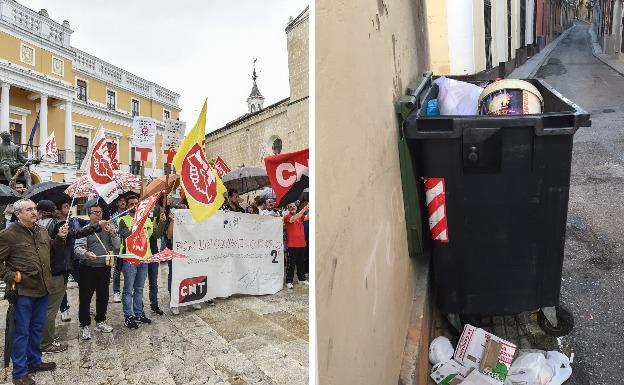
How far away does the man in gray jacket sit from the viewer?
457 cm

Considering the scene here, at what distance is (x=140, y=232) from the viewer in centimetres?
482

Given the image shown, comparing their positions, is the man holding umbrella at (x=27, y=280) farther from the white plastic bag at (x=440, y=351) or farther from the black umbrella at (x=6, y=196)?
the black umbrella at (x=6, y=196)

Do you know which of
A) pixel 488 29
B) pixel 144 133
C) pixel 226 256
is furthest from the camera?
pixel 488 29

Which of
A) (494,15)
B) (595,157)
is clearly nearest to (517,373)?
(595,157)

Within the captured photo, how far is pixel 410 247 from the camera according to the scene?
3.21 meters

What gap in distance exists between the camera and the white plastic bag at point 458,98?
13.0 feet

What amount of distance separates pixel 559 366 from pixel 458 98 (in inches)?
91.6

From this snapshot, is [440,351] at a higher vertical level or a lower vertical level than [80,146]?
lower

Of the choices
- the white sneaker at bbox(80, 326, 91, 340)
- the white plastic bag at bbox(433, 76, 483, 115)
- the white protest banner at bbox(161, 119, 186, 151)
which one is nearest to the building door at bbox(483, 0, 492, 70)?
the white plastic bag at bbox(433, 76, 483, 115)

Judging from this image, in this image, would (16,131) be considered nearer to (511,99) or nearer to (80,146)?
(80,146)

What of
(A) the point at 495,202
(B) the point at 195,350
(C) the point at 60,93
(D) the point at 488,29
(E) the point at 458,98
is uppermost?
(C) the point at 60,93

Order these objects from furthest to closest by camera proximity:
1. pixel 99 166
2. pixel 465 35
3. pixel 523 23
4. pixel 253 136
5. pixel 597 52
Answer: pixel 253 136
pixel 597 52
pixel 523 23
pixel 465 35
pixel 99 166

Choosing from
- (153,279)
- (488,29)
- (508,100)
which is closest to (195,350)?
(153,279)

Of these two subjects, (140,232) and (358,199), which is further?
(140,232)
